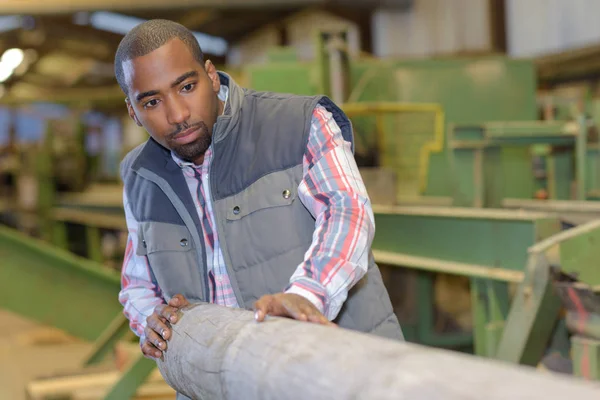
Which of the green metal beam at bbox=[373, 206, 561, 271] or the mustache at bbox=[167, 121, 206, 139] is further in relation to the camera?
the green metal beam at bbox=[373, 206, 561, 271]

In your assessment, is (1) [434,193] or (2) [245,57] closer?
(1) [434,193]

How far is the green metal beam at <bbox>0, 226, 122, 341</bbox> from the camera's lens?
15.3ft

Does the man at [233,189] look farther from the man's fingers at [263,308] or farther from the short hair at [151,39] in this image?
the man's fingers at [263,308]

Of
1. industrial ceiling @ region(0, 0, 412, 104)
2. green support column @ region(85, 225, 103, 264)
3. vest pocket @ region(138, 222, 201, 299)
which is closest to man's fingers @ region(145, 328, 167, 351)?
vest pocket @ region(138, 222, 201, 299)

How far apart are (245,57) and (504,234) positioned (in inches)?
544

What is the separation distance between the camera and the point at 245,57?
1636 cm

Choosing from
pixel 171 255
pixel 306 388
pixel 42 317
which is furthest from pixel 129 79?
pixel 42 317

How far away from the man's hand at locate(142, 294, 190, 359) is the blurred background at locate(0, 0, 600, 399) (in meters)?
1.49

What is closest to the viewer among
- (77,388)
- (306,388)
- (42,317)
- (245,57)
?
(306,388)

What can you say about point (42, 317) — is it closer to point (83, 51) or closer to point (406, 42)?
point (406, 42)

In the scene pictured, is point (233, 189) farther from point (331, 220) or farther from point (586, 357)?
point (586, 357)

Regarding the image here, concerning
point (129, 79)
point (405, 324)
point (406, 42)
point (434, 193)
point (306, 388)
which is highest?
point (406, 42)

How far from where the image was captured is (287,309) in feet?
3.62

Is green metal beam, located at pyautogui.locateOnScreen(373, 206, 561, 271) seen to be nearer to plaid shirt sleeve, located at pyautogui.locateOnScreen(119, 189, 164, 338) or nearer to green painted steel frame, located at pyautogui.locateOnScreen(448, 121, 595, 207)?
green painted steel frame, located at pyautogui.locateOnScreen(448, 121, 595, 207)
